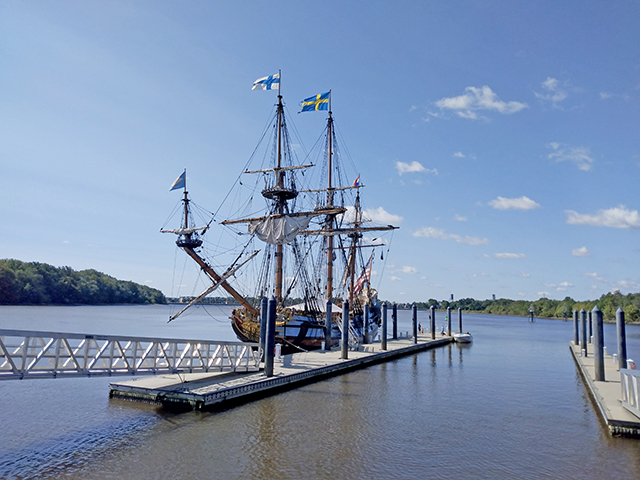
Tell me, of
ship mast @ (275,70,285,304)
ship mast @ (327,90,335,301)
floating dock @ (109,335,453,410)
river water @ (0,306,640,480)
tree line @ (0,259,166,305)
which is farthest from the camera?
tree line @ (0,259,166,305)

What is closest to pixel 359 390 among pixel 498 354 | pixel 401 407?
pixel 401 407

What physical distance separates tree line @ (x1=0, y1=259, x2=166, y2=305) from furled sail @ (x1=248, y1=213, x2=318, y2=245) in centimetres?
10049

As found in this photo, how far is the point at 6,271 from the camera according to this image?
111812mm

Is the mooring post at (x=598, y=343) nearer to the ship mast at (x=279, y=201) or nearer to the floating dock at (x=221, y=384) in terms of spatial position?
the floating dock at (x=221, y=384)

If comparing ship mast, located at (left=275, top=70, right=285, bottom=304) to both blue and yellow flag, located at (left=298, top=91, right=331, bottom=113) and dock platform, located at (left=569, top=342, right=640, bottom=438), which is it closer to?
blue and yellow flag, located at (left=298, top=91, right=331, bottom=113)

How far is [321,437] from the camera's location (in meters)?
14.9

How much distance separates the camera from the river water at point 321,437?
12.3 meters

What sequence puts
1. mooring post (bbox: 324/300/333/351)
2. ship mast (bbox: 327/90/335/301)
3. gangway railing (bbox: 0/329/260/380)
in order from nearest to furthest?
gangway railing (bbox: 0/329/260/380) < mooring post (bbox: 324/300/333/351) < ship mast (bbox: 327/90/335/301)

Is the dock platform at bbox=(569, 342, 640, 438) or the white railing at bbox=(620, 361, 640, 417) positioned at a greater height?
the white railing at bbox=(620, 361, 640, 417)

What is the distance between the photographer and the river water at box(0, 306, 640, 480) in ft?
40.3

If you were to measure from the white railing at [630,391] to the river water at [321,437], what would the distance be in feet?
3.88

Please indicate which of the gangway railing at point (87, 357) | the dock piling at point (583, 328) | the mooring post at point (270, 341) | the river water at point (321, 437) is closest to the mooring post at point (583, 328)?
the dock piling at point (583, 328)

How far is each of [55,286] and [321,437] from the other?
449 feet

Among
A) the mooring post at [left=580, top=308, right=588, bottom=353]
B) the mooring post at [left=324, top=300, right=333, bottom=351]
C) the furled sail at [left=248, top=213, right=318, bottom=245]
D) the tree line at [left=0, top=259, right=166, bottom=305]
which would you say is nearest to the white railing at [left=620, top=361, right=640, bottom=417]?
the mooring post at [left=324, top=300, right=333, bottom=351]
